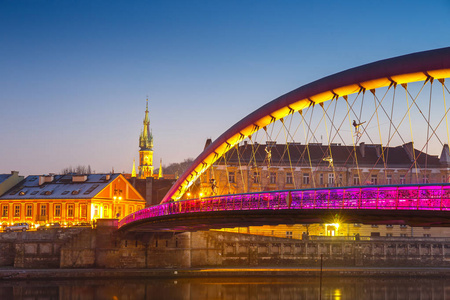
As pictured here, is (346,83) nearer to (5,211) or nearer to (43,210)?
(43,210)

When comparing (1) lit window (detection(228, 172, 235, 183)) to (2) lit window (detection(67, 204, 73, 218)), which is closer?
(1) lit window (detection(228, 172, 235, 183))

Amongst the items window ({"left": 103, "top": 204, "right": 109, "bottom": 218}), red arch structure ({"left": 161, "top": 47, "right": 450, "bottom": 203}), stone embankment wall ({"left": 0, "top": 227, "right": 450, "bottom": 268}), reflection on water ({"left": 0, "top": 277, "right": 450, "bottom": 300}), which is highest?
red arch structure ({"left": 161, "top": 47, "right": 450, "bottom": 203})

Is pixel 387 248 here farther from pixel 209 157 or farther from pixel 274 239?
pixel 209 157

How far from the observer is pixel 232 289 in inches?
2354

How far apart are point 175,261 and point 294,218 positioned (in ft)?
95.1

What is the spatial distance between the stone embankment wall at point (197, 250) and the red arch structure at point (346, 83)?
12.3 m

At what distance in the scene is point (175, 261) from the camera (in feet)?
232

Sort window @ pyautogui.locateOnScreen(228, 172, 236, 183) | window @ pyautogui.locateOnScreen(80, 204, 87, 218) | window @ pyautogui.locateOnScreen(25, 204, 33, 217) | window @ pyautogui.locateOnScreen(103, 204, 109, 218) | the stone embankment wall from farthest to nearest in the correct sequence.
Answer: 1. window @ pyautogui.locateOnScreen(103, 204, 109, 218)
2. window @ pyautogui.locateOnScreen(25, 204, 33, 217)
3. window @ pyautogui.locateOnScreen(80, 204, 87, 218)
4. window @ pyautogui.locateOnScreen(228, 172, 236, 183)
5. the stone embankment wall

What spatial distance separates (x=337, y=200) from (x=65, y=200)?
2133 inches

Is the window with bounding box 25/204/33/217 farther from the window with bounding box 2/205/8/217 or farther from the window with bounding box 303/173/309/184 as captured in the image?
the window with bounding box 303/173/309/184

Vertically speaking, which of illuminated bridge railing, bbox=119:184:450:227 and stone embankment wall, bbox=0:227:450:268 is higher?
illuminated bridge railing, bbox=119:184:450:227

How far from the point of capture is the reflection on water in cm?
5672

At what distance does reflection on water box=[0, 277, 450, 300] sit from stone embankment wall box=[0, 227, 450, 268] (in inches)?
240

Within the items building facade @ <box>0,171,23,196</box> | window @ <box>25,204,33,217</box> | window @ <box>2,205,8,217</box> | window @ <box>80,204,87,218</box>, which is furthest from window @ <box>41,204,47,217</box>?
building facade @ <box>0,171,23,196</box>
